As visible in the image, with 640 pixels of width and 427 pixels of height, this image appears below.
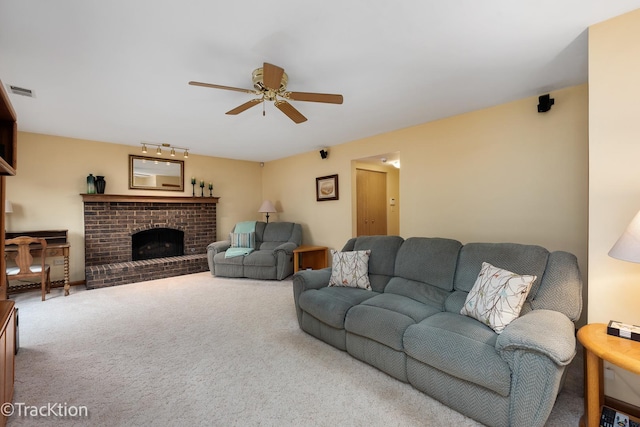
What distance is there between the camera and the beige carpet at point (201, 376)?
1.70m

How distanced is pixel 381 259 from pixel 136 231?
15.0 ft

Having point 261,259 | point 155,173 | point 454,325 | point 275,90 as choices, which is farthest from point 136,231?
point 454,325

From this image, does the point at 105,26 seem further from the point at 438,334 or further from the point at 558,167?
the point at 558,167

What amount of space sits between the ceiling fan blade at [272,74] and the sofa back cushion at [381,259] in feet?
6.08

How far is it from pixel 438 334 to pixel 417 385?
0.41 metres

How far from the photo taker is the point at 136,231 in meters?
5.17

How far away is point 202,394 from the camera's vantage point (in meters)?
1.91

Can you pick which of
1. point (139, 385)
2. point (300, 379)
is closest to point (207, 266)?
point (139, 385)

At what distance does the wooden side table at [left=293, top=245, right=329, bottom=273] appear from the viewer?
16.9 ft

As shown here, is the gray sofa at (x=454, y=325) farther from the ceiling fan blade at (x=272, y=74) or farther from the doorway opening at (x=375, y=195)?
the doorway opening at (x=375, y=195)

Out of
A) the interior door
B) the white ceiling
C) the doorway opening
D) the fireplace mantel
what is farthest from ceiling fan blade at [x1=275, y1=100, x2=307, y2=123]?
the fireplace mantel

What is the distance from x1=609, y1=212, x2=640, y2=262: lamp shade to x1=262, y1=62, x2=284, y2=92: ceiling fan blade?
7.05 ft

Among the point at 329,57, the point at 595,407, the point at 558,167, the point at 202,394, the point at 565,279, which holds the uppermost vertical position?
the point at 329,57

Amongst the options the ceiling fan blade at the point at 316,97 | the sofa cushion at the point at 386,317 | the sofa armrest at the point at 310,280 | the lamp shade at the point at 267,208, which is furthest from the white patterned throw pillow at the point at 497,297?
the lamp shade at the point at 267,208
